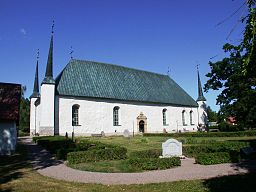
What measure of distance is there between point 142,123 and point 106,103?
757cm

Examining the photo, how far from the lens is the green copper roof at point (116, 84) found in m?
36.5

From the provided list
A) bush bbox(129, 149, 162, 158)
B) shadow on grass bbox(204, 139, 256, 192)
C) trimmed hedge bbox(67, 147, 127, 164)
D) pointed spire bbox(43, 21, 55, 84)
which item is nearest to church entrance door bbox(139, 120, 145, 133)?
pointed spire bbox(43, 21, 55, 84)

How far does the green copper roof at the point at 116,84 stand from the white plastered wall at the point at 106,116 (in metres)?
0.94

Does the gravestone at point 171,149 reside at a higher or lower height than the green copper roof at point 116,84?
lower

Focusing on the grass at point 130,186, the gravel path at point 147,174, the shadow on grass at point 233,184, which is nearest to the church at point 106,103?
the gravel path at point 147,174

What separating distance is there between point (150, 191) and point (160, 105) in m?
37.1

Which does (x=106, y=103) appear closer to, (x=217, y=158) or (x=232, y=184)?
(x=217, y=158)

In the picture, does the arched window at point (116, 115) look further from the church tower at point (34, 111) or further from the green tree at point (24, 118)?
the green tree at point (24, 118)

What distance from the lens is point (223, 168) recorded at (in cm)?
1209

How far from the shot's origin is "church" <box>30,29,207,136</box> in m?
33.8

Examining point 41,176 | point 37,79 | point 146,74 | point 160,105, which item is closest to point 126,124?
point 160,105

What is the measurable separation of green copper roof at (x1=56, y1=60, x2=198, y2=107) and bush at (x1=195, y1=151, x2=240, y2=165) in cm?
2435

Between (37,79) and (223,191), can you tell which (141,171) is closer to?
(223,191)

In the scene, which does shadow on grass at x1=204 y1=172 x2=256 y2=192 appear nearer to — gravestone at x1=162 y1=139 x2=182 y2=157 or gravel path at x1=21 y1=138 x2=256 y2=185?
gravel path at x1=21 y1=138 x2=256 y2=185
